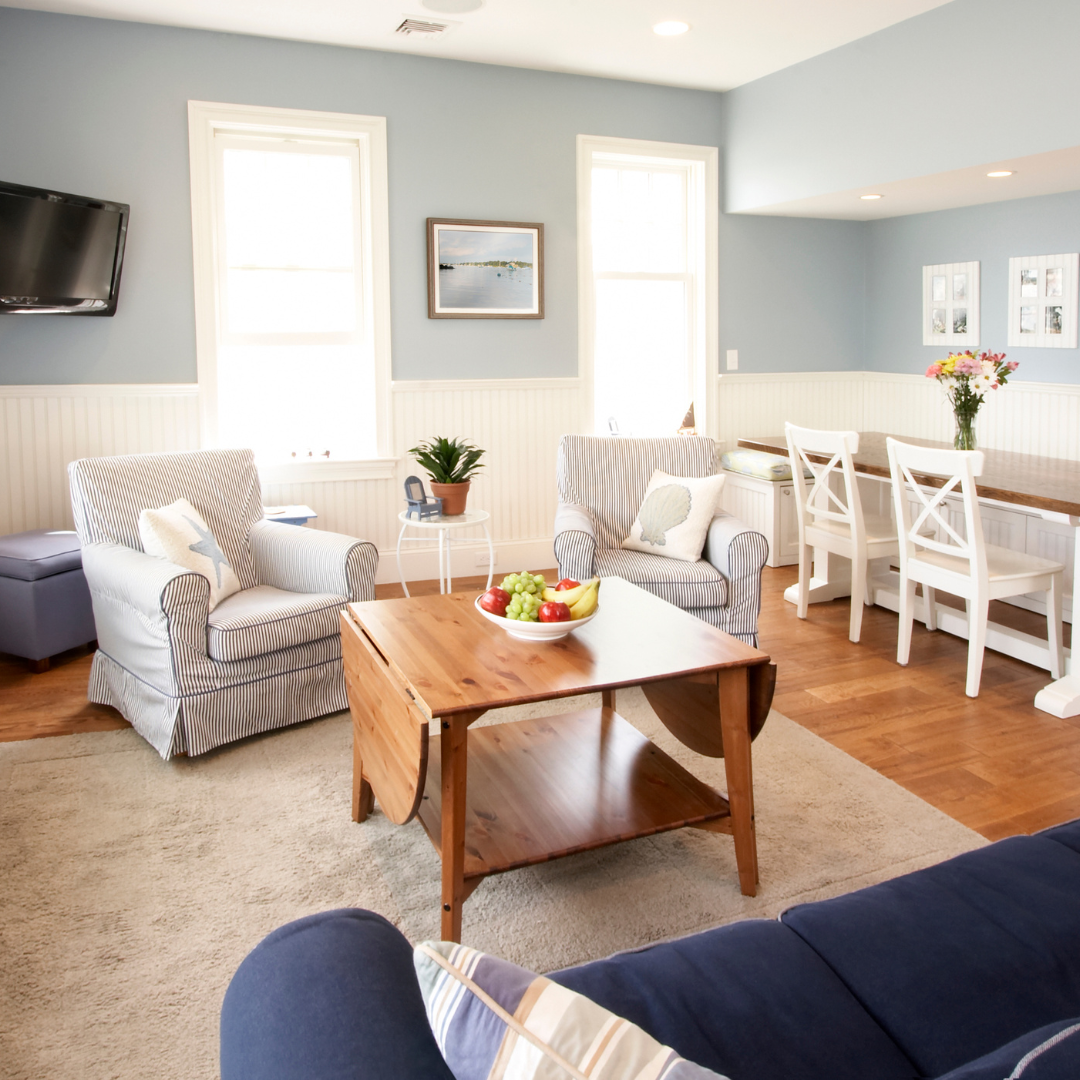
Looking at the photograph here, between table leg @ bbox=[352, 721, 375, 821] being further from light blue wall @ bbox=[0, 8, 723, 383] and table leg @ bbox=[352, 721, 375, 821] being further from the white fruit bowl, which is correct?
light blue wall @ bbox=[0, 8, 723, 383]

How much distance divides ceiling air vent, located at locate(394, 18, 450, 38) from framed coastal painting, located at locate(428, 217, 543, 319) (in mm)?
831

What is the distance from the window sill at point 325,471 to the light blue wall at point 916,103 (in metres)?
2.49

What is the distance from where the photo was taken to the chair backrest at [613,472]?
157 inches

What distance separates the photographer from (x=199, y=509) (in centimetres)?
356

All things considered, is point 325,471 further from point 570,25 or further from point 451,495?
point 570,25

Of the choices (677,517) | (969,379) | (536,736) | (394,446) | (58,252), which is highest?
(58,252)

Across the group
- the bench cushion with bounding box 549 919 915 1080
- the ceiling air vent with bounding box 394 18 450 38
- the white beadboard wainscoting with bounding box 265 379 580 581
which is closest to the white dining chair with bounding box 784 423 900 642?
the white beadboard wainscoting with bounding box 265 379 580 581

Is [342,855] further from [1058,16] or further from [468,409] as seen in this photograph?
[1058,16]

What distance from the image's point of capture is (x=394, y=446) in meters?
4.97

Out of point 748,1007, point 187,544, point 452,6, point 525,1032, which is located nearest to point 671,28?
point 452,6

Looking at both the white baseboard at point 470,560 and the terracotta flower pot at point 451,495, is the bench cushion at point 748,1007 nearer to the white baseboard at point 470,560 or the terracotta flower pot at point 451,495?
the terracotta flower pot at point 451,495

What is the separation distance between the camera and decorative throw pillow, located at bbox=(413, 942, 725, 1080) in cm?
79

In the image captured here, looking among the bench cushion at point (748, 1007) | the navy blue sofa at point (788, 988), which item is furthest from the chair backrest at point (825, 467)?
A: the bench cushion at point (748, 1007)

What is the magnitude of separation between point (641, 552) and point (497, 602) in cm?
137
